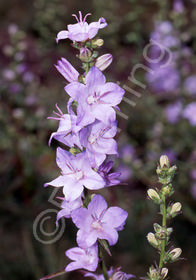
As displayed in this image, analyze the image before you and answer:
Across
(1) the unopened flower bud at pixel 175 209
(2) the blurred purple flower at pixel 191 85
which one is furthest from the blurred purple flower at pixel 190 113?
(1) the unopened flower bud at pixel 175 209

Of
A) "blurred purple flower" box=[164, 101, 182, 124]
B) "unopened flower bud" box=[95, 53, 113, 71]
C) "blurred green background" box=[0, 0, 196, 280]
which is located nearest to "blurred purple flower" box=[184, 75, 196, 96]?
"blurred green background" box=[0, 0, 196, 280]

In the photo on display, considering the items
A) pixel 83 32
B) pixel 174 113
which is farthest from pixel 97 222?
pixel 174 113

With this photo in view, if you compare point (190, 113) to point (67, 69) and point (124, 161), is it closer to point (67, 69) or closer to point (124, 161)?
point (124, 161)

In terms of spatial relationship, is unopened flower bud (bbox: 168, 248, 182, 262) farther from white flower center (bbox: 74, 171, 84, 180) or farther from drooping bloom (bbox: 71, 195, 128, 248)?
white flower center (bbox: 74, 171, 84, 180)

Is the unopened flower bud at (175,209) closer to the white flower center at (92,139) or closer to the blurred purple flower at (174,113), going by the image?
the white flower center at (92,139)

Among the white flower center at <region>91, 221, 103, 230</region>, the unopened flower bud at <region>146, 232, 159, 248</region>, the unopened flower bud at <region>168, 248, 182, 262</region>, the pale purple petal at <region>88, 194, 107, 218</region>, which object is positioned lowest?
the unopened flower bud at <region>168, 248, 182, 262</region>

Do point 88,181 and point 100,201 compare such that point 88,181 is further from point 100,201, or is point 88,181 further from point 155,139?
point 155,139

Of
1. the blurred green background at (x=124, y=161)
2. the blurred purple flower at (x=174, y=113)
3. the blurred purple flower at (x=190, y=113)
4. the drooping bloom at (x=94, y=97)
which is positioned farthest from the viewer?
the blurred purple flower at (x=174, y=113)
